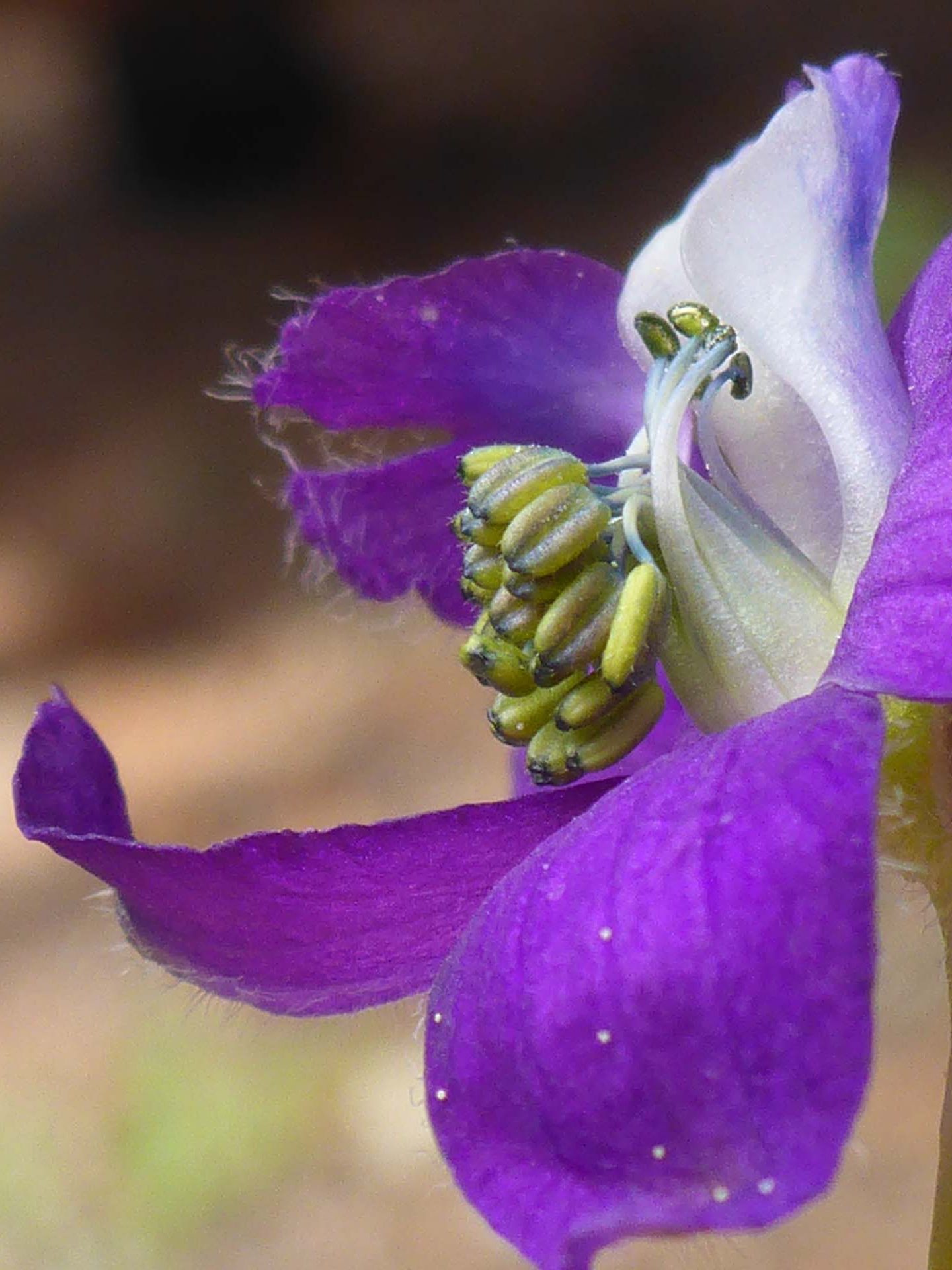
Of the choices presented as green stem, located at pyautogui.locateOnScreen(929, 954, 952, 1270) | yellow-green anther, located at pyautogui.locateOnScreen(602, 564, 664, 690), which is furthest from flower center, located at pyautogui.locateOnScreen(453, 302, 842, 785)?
green stem, located at pyautogui.locateOnScreen(929, 954, 952, 1270)

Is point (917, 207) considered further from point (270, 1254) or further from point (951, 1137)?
point (951, 1137)

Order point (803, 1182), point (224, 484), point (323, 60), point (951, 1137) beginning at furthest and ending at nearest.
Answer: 1. point (323, 60)
2. point (224, 484)
3. point (951, 1137)
4. point (803, 1182)

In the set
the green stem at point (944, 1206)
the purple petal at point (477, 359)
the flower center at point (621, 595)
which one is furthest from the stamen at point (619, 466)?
the green stem at point (944, 1206)

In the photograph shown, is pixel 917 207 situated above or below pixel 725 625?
Result: below

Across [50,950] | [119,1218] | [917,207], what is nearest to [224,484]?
[50,950]

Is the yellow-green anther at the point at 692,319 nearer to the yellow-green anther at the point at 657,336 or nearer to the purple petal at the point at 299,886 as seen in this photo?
the yellow-green anther at the point at 657,336

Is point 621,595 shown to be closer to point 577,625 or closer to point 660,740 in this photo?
point 577,625

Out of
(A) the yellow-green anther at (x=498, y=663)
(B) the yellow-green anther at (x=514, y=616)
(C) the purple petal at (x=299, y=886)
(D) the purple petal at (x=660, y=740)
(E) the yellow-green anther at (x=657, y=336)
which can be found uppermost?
(E) the yellow-green anther at (x=657, y=336)

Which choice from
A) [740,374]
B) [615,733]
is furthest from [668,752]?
[740,374]
